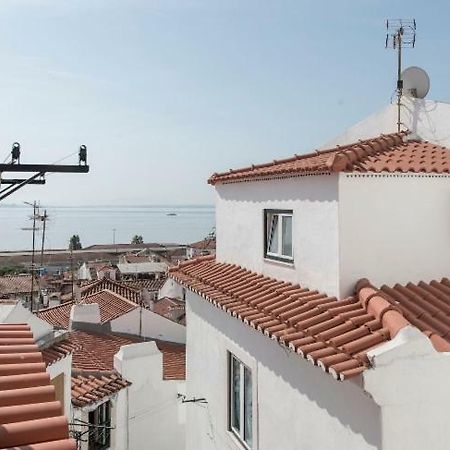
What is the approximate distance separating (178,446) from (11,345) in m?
12.6

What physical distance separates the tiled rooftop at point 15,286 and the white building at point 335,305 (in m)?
40.1

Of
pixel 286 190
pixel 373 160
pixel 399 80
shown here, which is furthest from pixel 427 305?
pixel 399 80

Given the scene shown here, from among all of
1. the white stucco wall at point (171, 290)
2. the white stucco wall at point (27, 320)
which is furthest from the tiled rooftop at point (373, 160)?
the white stucco wall at point (171, 290)

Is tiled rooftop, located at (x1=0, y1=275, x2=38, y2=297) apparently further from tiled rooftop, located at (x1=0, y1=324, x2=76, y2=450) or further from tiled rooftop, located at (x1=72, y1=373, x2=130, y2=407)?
tiled rooftop, located at (x1=0, y1=324, x2=76, y2=450)

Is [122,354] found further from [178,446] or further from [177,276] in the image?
[177,276]

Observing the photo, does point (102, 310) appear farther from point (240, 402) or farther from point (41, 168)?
point (41, 168)

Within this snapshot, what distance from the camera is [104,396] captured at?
492 inches

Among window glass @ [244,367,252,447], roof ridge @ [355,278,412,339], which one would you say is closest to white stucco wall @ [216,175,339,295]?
roof ridge @ [355,278,412,339]

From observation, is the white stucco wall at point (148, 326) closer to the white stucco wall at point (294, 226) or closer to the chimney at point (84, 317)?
the chimney at point (84, 317)

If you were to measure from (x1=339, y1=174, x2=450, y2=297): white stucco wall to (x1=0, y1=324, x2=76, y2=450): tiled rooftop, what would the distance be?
136 inches

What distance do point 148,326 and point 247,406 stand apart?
14.4 meters

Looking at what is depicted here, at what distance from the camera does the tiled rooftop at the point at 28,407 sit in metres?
3.11

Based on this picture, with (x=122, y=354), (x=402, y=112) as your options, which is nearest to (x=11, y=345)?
(x=402, y=112)

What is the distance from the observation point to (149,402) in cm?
1531
